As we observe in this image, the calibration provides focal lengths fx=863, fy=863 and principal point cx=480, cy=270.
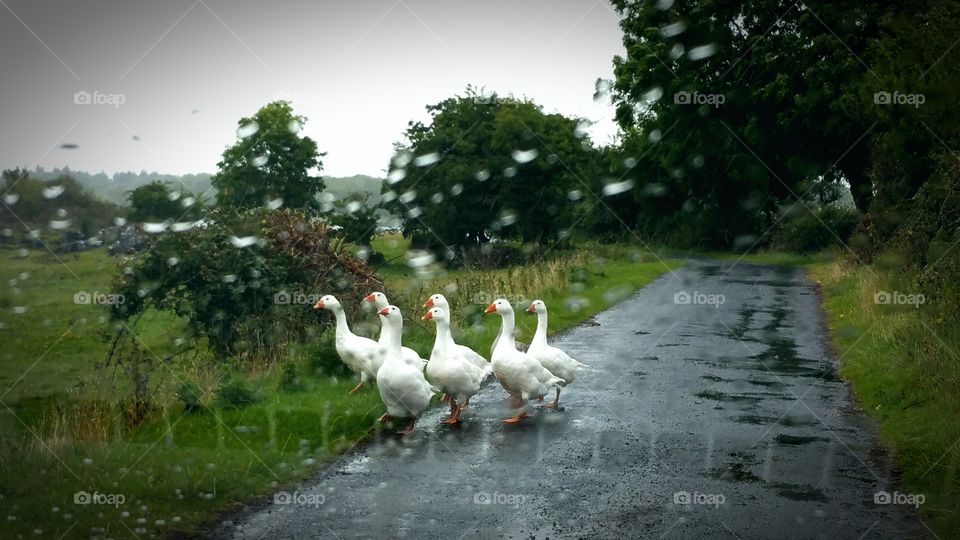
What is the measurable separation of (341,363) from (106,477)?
5627 mm

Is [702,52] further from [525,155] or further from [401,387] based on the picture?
[401,387]

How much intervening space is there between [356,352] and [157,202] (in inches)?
349

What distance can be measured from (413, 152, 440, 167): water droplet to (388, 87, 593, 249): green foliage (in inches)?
2.1

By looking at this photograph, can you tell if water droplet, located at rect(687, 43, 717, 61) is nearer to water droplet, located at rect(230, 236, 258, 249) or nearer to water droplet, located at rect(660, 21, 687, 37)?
water droplet, located at rect(660, 21, 687, 37)

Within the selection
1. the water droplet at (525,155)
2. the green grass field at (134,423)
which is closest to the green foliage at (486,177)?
the water droplet at (525,155)

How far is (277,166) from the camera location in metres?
35.7

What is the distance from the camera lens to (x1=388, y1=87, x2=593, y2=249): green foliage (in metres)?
44.3

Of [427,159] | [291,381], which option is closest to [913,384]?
[291,381]

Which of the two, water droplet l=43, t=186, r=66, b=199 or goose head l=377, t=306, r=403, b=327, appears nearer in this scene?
goose head l=377, t=306, r=403, b=327

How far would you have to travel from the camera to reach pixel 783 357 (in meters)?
15.5

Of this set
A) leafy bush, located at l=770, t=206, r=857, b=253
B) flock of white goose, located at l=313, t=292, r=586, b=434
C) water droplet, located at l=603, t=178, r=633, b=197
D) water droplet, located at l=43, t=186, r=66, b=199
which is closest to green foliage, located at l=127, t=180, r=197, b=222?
water droplet, located at l=43, t=186, r=66, b=199

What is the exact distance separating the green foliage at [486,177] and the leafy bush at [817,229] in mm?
11459

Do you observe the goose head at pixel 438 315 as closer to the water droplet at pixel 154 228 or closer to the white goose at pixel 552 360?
the white goose at pixel 552 360

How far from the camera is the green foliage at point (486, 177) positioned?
145 ft
